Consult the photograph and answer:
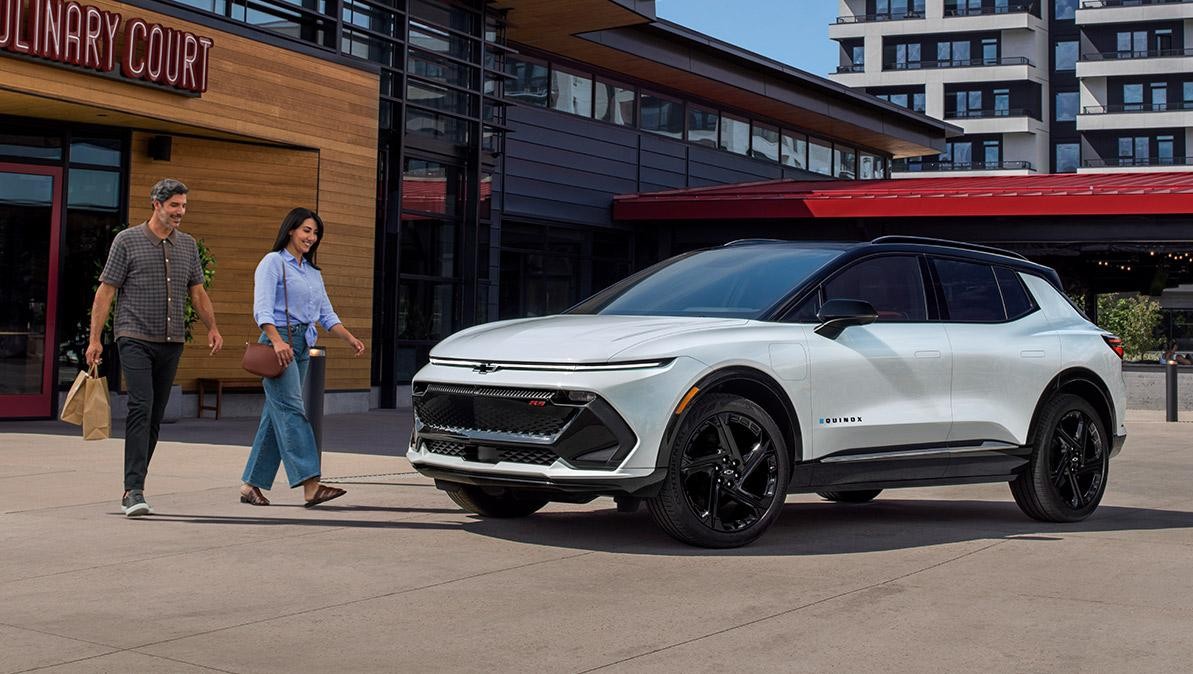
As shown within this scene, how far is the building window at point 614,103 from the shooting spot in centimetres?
2698

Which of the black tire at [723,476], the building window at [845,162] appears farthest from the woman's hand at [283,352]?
the building window at [845,162]

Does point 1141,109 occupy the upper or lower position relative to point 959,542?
upper

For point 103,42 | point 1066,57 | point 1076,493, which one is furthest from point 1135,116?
point 1076,493

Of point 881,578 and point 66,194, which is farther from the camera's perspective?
point 66,194

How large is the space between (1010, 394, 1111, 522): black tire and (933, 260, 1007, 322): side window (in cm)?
68

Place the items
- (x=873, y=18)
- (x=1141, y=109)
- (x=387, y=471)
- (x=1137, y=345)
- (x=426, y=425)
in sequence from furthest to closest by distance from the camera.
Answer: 1. (x=873, y=18)
2. (x=1141, y=109)
3. (x=1137, y=345)
4. (x=387, y=471)
5. (x=426, y=425)

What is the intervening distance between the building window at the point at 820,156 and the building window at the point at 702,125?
4.76m

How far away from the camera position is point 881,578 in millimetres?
6375

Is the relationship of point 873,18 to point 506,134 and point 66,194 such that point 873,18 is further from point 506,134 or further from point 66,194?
point 66,194

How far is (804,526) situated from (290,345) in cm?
319

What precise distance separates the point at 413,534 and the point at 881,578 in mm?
2524

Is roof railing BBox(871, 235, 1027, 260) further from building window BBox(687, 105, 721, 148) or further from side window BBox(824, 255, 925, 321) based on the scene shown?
building window BBox(687, 105, 721, 148)

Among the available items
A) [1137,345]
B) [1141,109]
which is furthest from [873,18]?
[1137,345]

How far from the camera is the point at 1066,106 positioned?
270ft
